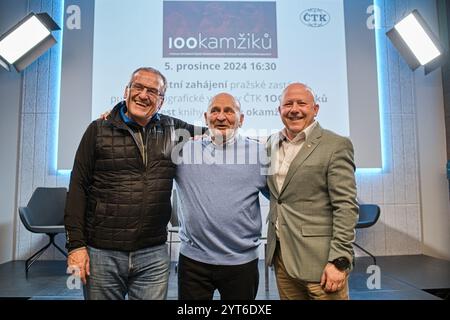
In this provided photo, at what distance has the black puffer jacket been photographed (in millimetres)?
1304

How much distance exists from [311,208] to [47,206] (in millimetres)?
3142

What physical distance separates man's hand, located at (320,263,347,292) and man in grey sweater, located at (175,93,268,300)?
316 millimetres

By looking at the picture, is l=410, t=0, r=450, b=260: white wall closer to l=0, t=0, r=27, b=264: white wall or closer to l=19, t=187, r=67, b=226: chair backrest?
l=19, t=187, r=67, b=226: chair backrest

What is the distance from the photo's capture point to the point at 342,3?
3.72m

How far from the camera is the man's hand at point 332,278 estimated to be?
1.16 metres

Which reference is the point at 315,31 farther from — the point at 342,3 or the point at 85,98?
the point at 85,98

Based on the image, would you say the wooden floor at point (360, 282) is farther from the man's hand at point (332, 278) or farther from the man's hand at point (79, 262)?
the man's hand at point (332, 278)

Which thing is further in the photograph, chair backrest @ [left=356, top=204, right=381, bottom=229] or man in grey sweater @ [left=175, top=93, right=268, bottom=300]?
chair backrest @ [left=356, top=204, right=381, bottom=229]

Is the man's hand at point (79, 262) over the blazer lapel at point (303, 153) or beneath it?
beneath

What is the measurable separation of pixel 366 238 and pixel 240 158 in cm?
307

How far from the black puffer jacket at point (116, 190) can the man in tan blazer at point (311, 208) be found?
1.60ft

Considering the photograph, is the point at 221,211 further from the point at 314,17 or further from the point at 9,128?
the point at 9,128

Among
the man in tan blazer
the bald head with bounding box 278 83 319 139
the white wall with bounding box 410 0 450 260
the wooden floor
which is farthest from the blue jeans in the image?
the white wall with bounding box 410 0 450 260

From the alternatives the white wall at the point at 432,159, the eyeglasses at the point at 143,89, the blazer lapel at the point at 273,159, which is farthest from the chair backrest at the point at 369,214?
the eyeglasses at the point at 143,89
